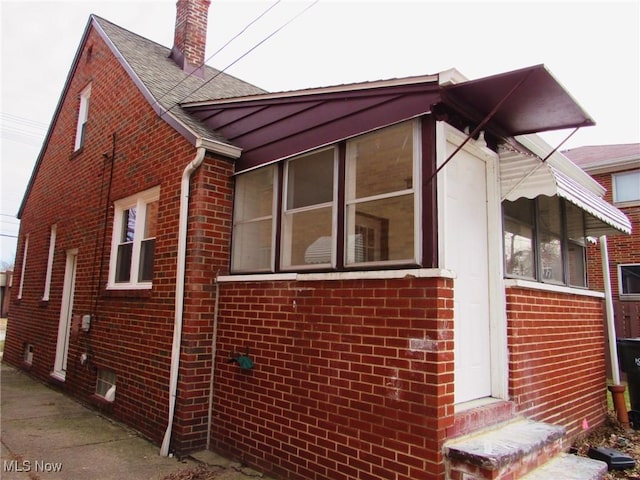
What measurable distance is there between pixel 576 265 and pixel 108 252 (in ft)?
22.6

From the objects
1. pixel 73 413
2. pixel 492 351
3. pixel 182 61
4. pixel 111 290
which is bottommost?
pixel 73 413

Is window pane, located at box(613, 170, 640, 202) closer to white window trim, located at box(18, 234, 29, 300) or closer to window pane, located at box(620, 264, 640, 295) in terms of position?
window pane, located at box(620, 264, 640, 295)

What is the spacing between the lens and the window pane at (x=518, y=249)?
4625 millimetres

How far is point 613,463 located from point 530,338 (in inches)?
56.1

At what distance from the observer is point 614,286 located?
44.2ft

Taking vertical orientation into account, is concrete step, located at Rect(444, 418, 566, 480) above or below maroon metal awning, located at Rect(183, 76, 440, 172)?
below

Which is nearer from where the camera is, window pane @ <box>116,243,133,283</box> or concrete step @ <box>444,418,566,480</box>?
concrete step @ <box>444,418,566,480</box>

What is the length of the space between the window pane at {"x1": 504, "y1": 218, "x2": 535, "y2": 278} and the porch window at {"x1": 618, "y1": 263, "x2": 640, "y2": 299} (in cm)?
1062

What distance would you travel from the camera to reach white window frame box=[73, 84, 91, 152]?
30.9 ft

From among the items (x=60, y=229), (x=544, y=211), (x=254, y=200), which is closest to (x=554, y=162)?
(x=544, y=211)

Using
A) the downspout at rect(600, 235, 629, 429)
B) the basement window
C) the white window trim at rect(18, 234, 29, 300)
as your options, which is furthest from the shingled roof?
the downspout at rect(600, 235, 629, 429)

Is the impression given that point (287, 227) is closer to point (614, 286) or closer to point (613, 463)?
point (613, 463)

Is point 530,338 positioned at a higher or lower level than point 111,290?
lower

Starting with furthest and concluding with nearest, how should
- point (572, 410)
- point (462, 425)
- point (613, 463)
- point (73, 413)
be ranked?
point (73, 413) < point (572, 410) < point (613, 463) < point (462, 425)
